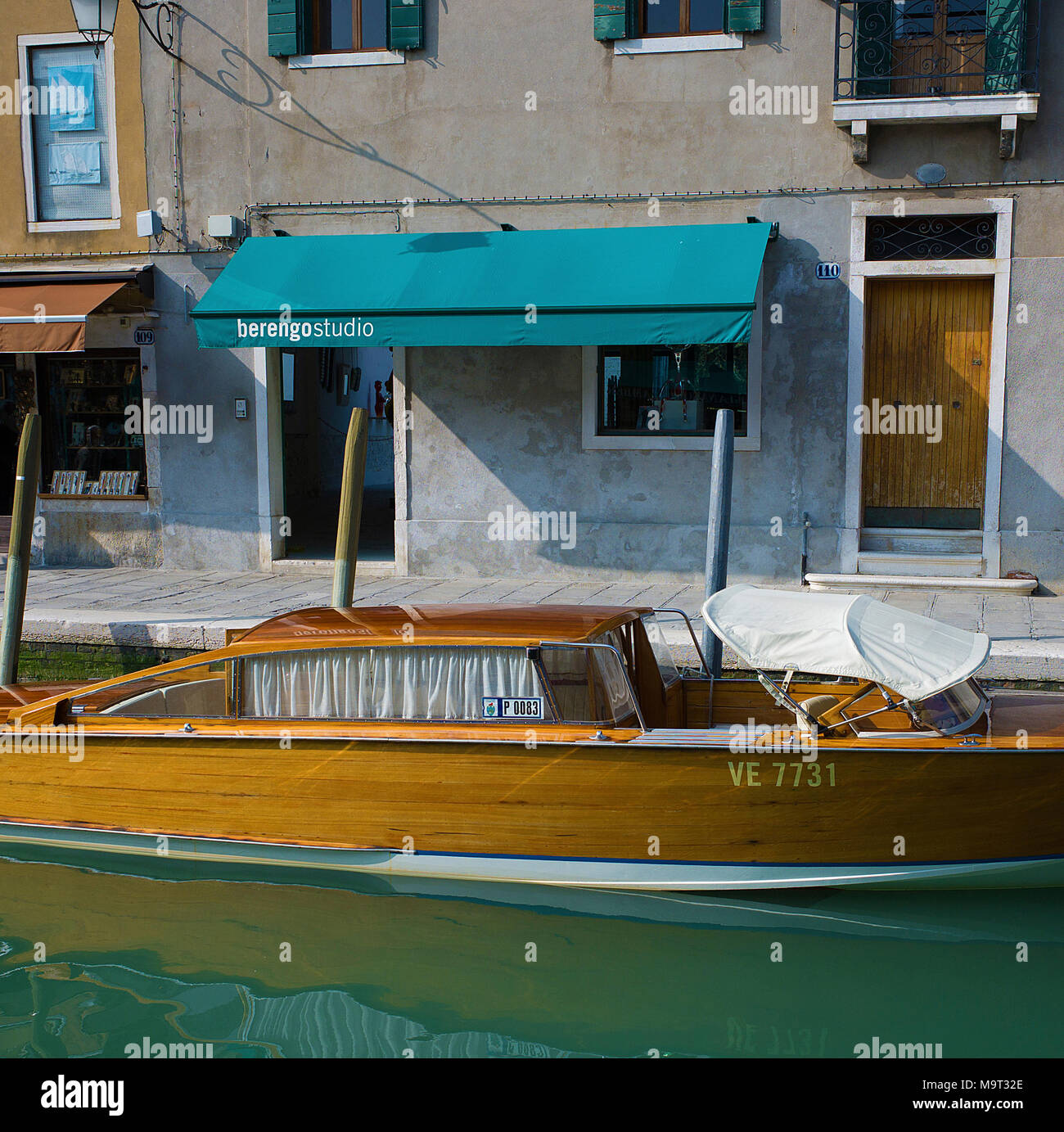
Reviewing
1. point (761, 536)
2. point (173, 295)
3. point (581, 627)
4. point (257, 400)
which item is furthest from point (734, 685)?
point (173, 295)

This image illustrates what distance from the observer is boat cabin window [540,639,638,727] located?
5812 millimetres

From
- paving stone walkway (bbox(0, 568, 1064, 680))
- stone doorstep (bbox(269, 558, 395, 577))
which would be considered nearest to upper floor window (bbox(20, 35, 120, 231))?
paving stone walkway (bbox(0, 568, 1064, 680))

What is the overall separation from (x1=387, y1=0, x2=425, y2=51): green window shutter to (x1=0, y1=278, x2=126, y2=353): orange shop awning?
3.52 m

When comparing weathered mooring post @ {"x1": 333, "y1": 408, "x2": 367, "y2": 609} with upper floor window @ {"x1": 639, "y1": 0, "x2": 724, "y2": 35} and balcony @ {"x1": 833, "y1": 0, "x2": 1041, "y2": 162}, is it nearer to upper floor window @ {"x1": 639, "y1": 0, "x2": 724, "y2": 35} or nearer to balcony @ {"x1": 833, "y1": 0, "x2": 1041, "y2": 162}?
upper floor window @ {"x1": 639, "y1": 0, "x2": 724, "y2": 35}

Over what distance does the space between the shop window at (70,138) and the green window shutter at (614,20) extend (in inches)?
195

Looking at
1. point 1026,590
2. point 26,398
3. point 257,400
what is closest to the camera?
point 1026,590

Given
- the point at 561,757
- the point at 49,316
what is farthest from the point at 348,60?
the point at 561,757

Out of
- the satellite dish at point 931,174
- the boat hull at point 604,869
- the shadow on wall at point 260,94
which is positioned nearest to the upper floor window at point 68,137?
the shadow on wall at point 260,94

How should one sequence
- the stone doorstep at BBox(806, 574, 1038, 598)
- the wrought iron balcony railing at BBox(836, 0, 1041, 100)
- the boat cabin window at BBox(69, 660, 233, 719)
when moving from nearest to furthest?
1. the boat cabin window at BBox(69, 660, 233, 719)
2. the wrought iron balcony railing at BBox(836, 0, 1041, 100)
3. the stone doorstep at BBox(806, 574, 1038, 598)

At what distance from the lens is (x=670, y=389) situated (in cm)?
1146

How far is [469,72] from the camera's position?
11.4m

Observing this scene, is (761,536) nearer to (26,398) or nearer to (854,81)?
(854,81)

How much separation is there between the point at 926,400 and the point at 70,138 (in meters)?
8.84

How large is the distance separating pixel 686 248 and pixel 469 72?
110 inches
